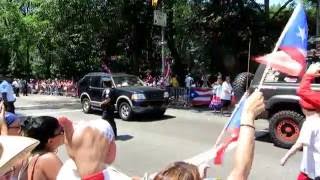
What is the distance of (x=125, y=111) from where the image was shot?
1861 centimetres

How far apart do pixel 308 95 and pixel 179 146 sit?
23.5 ft

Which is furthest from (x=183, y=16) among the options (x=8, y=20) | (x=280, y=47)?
(x=280, y=47)

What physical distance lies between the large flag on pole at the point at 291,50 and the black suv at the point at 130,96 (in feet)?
44.5

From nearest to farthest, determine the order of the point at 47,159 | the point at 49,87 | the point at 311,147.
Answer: the point at 47,159, the point at 311,147, the point at 49,87

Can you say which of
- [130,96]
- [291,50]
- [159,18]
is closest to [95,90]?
[130,96]

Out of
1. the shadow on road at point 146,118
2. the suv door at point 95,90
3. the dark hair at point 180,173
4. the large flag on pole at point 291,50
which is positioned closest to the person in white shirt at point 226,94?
the shadow on road at point 146,118

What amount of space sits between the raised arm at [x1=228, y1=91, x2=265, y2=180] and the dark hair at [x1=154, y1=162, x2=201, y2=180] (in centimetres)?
32

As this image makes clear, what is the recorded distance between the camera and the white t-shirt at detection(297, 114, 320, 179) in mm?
5695

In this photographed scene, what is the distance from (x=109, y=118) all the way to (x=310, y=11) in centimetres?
2586

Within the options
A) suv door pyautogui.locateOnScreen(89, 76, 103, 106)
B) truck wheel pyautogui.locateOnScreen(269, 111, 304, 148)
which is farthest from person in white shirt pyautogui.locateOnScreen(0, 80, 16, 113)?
truck wheel pyautogui.locateOnScreen(269, 111, 304, 148)

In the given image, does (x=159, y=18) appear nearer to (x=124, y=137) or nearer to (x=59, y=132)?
(x=124, y=137)

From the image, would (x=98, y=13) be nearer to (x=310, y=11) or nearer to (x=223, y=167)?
(x=310, y=11)

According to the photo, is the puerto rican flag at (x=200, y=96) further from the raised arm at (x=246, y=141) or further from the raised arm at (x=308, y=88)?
the raised arm at (x=246, y=141)

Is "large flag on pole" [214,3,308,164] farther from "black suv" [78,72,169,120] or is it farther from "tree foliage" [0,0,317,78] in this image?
"tree foliage" [0,0,317,78]
